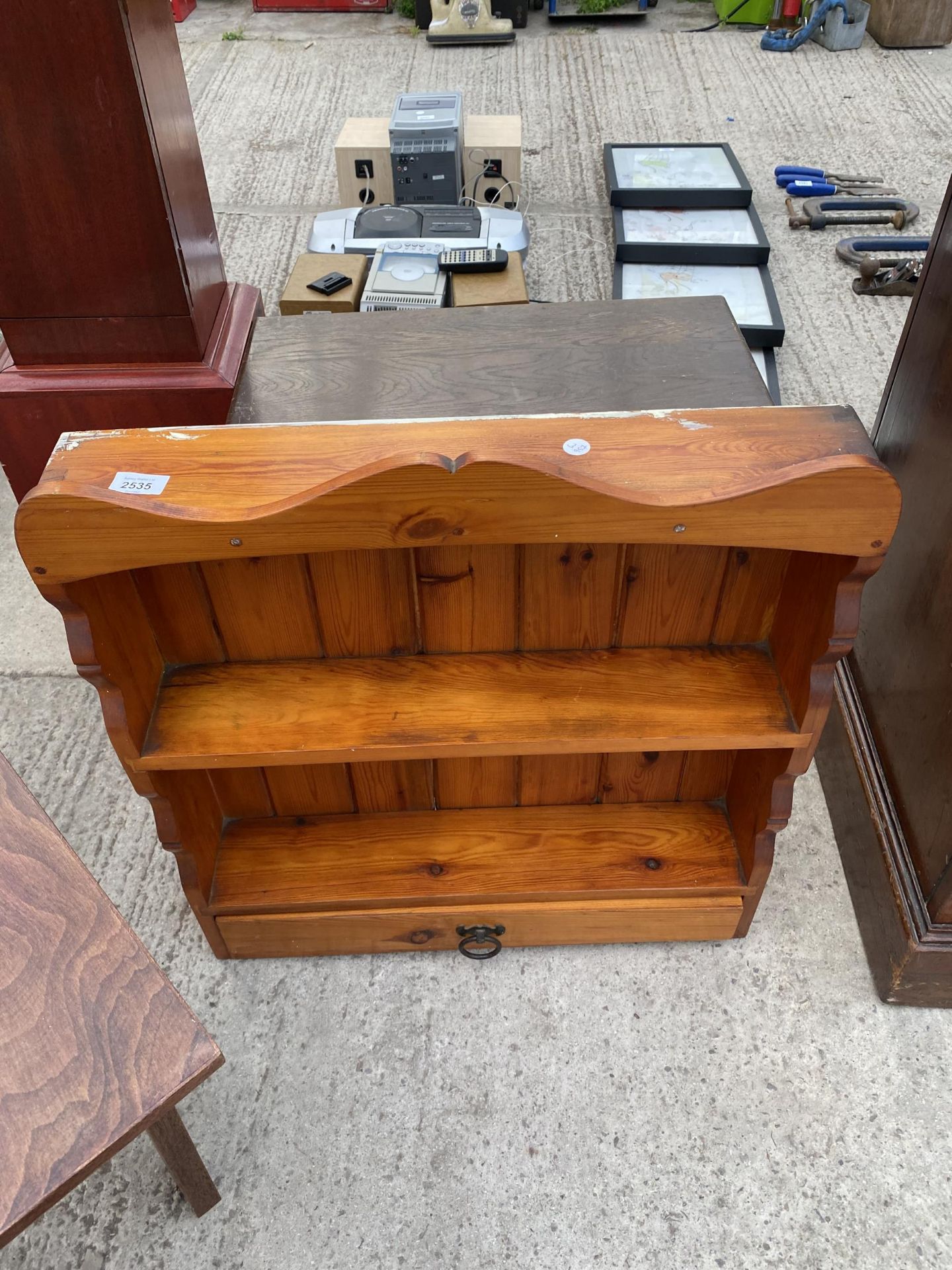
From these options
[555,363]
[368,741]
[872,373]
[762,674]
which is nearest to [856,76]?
[872,373]

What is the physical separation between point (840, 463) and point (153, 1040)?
3.22ft

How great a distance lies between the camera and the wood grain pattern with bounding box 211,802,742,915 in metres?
1.62

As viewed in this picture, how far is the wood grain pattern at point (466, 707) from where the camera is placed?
4.44 ft

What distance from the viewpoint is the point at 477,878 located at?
5.36 ft

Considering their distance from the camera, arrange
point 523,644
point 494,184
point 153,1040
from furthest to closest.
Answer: point 494,184 → point 523,644 → point 153,1040

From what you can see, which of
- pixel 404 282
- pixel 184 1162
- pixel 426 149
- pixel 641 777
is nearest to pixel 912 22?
pixel 426 149

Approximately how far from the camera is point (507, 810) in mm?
1740

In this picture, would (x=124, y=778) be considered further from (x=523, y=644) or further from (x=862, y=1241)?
(x=862, y=1241)

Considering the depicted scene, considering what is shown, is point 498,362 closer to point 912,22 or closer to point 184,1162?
point 184,1162

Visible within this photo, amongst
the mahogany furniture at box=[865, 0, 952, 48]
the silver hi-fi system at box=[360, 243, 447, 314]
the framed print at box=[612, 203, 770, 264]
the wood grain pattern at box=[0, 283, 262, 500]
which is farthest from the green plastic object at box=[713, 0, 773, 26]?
the wood grain pattern at box=[0, 283, 262, 500]

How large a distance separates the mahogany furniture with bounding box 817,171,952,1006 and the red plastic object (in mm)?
Answer: 5431

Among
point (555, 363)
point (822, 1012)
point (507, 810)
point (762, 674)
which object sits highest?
point (555, 363)

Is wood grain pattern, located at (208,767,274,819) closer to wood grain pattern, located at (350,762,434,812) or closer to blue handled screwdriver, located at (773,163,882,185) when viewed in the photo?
wood grain pattern, located at (350,762,434,812)

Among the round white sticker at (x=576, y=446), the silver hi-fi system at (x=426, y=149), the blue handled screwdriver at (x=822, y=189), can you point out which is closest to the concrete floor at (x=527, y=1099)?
the round white sticker at (x=576, y=446)
